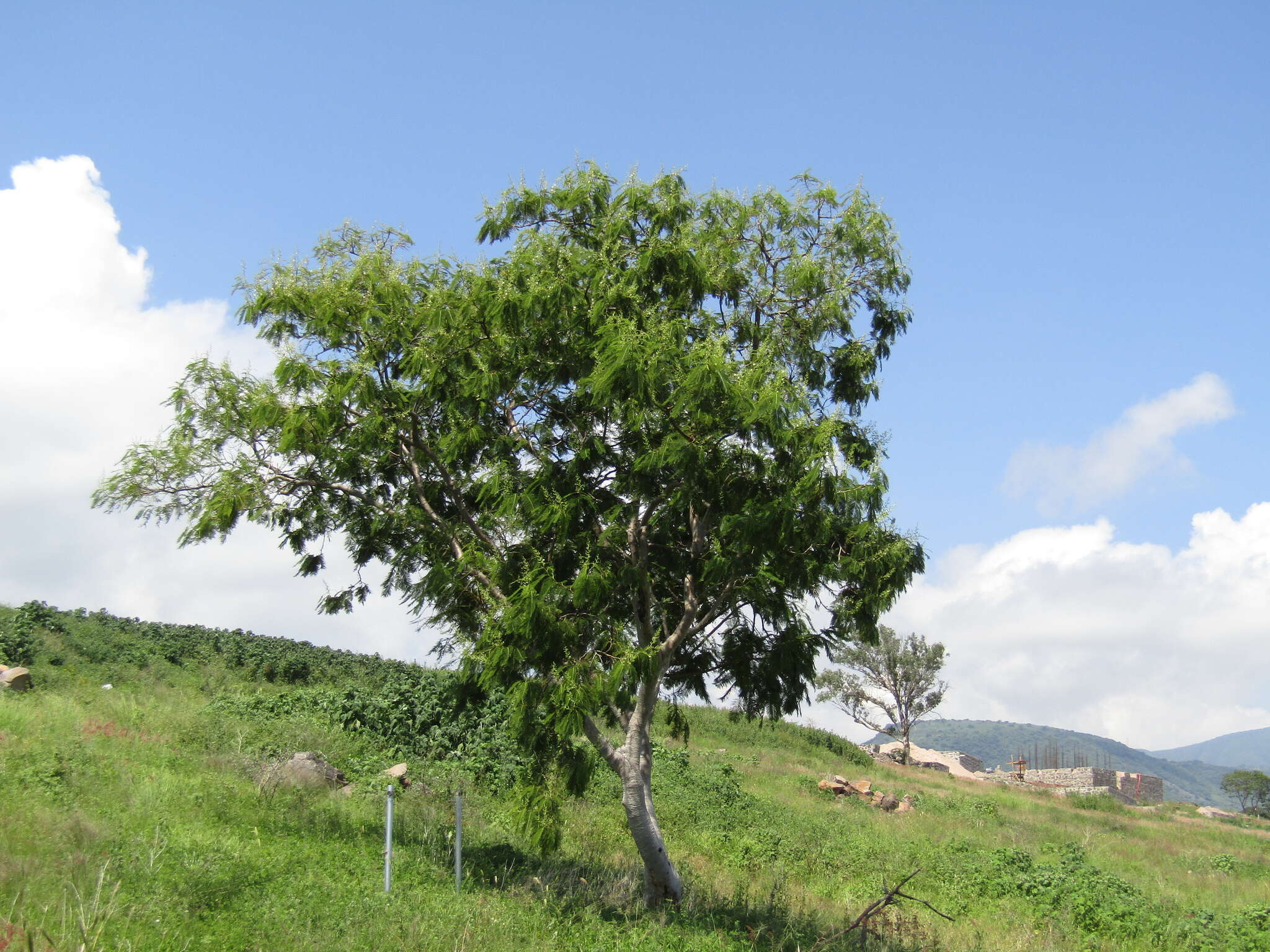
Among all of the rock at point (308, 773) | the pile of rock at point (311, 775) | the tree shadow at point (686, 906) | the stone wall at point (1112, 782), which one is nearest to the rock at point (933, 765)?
the stone wall at point (1112, 782)

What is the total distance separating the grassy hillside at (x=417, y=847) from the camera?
9.42m

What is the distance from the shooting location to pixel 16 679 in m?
17.9

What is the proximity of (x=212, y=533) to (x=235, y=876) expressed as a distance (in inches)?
182

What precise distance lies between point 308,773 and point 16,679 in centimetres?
682

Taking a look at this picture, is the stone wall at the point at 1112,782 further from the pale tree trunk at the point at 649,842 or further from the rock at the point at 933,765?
the pale tree trunk at the point at 649,842

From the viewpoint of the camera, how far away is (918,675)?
56438mm

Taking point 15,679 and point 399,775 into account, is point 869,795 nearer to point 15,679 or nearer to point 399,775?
point 399,775

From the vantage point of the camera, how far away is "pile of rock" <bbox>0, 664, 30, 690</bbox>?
17594 millimetres

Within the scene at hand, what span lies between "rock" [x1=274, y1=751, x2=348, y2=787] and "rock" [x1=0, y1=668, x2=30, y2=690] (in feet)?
19.3

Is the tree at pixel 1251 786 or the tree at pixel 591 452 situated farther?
the tree at pixel 1251 786

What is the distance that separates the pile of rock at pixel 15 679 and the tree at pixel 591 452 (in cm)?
761

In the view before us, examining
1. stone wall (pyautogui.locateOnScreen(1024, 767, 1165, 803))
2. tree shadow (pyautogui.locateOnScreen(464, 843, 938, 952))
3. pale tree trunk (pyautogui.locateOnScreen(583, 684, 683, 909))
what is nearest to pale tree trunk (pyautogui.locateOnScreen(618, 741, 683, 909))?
pale tree trunk (pyautogui.locateOnScreen(583, 684, 683, 909))

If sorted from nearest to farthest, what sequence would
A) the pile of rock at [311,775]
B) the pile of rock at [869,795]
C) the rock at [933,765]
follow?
the pile of rock at [311,775]
the pile of rock at [869,795]
the rock at [933,765]

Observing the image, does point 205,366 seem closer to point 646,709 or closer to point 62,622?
point 646,709
